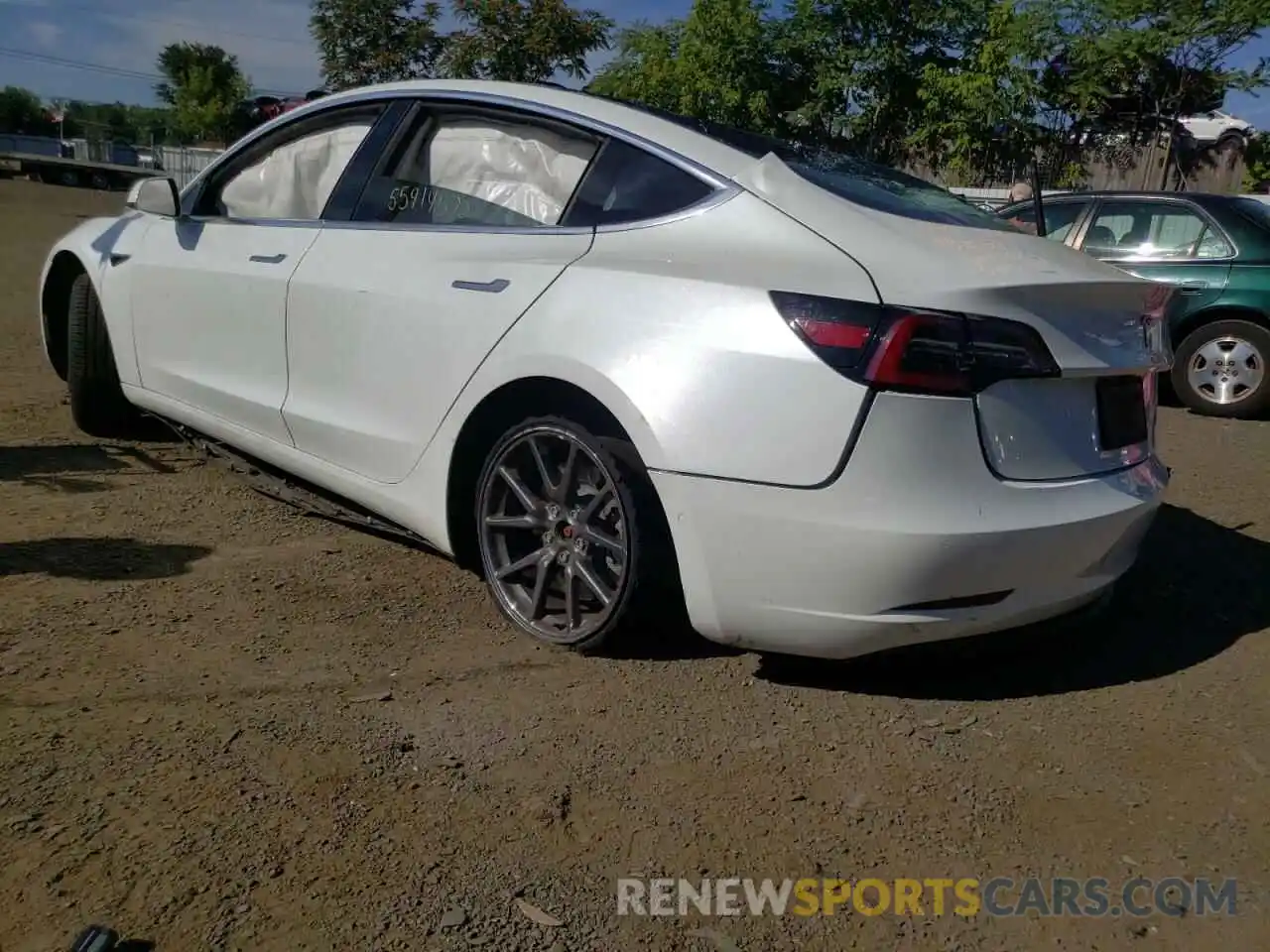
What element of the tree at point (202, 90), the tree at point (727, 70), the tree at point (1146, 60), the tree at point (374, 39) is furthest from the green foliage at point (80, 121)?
the tree at point (1146, 60)

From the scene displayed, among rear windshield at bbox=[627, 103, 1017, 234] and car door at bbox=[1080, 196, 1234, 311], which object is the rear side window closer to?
rear windshield at bbox=[627, 103, 1017, 234]

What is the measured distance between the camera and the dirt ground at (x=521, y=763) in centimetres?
220

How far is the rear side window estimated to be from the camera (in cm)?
312

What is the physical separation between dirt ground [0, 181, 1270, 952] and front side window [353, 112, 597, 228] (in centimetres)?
120

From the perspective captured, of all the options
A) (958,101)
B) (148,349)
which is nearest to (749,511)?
(148,349)

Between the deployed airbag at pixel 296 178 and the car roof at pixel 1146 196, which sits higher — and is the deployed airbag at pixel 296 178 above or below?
below

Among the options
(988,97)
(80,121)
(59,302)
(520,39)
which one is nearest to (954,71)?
(988,97)

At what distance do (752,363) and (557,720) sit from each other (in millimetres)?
1021

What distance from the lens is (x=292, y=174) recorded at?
14.2 feet

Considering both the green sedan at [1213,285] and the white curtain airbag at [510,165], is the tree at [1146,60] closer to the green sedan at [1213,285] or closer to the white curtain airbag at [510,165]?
the green sedan at [1213,285]

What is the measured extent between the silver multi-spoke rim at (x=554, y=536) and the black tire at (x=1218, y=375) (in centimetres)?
616

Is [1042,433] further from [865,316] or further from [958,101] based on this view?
[958,101]

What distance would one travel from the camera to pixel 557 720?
9.55ft

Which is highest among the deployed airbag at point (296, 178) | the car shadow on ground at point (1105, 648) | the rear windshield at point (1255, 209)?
the rear windshield at point (1255, 209)
